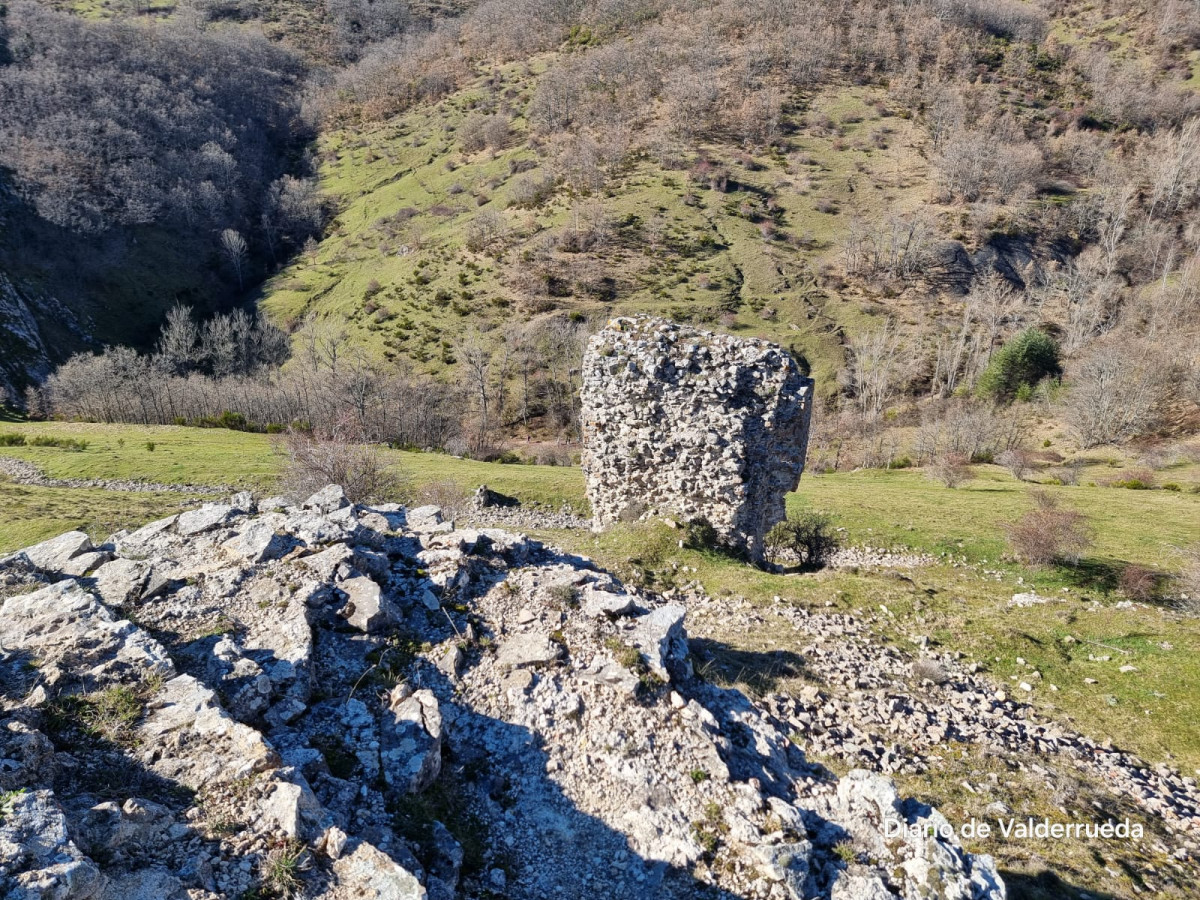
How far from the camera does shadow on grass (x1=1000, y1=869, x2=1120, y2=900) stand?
883 cm

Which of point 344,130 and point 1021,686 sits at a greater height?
point 344,130

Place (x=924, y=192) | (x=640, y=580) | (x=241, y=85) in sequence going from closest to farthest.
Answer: (x=640, y=580) < (x=924, y=192) < (x=241, y=85)

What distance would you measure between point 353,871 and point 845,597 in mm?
15877

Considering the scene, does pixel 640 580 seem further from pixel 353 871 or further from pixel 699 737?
pixel 353 871

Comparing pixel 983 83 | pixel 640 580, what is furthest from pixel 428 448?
pixel 983 83

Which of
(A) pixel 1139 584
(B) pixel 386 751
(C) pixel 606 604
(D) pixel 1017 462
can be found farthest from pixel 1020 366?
(B) pixel 386 751

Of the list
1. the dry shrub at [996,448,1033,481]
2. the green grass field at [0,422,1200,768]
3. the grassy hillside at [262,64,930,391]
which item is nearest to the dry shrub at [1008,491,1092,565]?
the green grass field at [0,422,1200,768]

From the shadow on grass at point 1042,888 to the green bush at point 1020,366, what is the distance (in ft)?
240

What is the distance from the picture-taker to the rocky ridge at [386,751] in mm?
6406

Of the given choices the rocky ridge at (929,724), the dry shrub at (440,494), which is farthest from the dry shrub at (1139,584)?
the dry shrub at (440,494)

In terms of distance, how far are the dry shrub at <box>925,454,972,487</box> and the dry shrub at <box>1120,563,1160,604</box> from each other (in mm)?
20048

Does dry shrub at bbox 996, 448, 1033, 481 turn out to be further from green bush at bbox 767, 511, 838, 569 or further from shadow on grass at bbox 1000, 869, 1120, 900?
shadow on grass at bbox 1000, 869, 1120, 900

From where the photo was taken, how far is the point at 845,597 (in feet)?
61.1

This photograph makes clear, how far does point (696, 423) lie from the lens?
19.0 metres
